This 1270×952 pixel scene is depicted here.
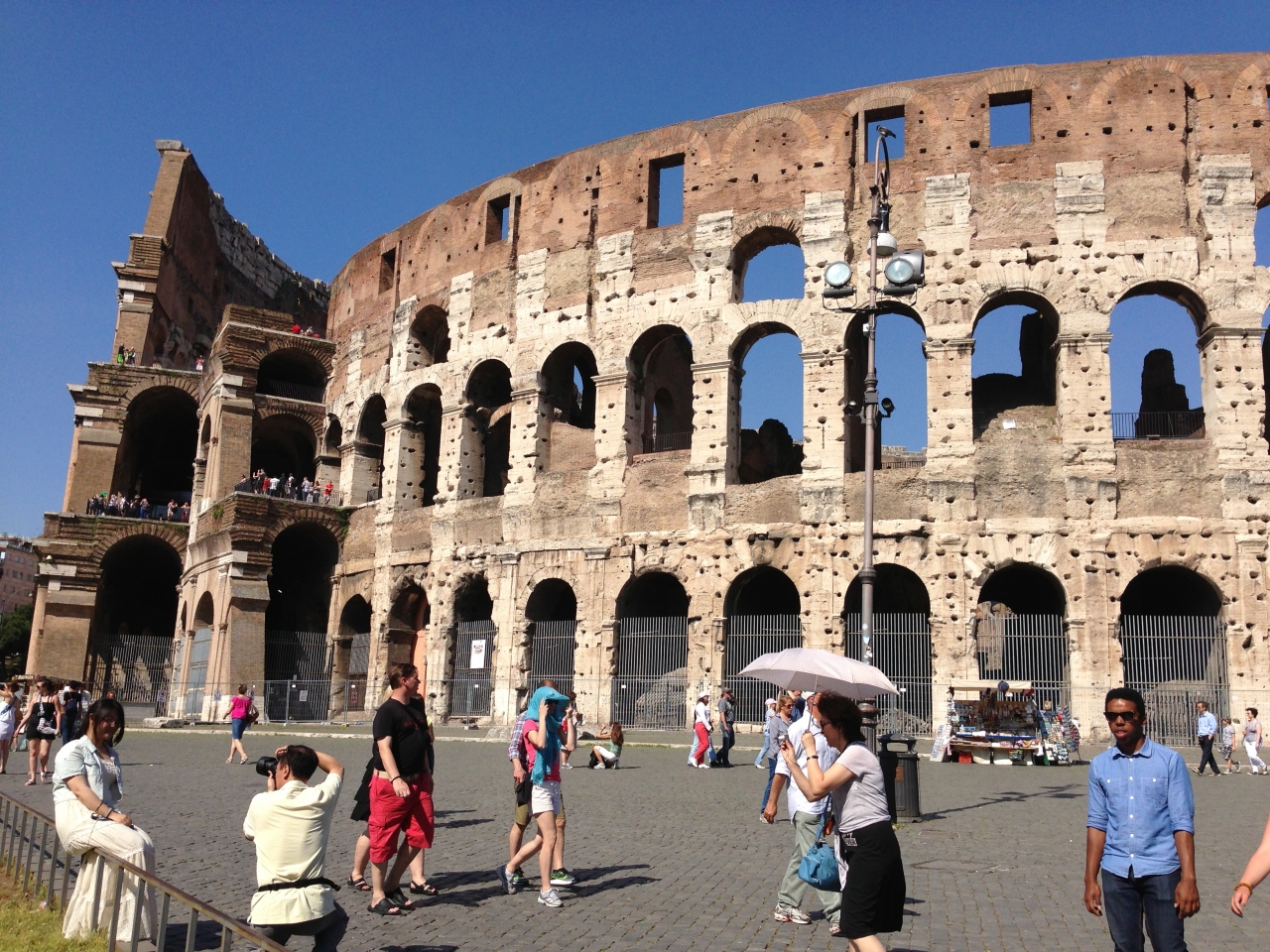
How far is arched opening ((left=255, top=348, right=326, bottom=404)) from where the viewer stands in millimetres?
32125

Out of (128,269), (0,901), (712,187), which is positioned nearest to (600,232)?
(712,187)

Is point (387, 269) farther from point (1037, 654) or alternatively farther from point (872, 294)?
point (872, 294)

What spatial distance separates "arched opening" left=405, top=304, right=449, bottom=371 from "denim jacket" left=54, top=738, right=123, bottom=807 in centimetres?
2254

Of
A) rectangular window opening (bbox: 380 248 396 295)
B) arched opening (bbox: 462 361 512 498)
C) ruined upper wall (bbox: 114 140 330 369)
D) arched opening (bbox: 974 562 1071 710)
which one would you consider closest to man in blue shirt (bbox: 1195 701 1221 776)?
arched opening (bbox: 974 562 1071 710)

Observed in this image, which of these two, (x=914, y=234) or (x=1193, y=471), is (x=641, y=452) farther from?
(x=1193, y=471)

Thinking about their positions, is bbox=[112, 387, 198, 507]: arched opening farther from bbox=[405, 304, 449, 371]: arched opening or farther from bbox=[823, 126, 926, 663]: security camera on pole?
bbox=[823, 126, 926, 663]: security camera on pole

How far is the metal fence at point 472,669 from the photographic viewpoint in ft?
80.8

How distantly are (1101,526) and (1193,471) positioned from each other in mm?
1848

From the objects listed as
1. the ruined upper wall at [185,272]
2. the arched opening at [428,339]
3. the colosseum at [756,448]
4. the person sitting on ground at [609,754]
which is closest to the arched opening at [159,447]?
the ruined upper wall at [185,272]

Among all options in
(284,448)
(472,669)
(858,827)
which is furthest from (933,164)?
(284,448)

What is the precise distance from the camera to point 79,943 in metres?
5.28

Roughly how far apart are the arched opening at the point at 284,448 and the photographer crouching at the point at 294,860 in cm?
2649


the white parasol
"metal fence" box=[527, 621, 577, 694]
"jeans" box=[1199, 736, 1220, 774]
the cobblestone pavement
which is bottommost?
the cobblestone pavement

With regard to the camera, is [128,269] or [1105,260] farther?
[128,269]
